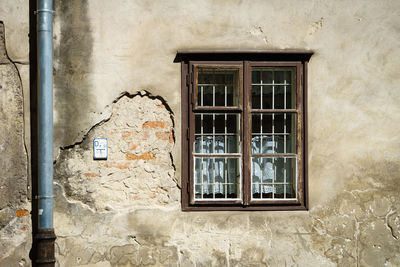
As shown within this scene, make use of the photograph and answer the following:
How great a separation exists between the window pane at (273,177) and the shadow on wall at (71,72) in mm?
1717

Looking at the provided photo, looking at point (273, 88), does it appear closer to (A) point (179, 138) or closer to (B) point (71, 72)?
(A) point (179, 138)

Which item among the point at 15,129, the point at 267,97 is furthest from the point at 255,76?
the point at 15,129

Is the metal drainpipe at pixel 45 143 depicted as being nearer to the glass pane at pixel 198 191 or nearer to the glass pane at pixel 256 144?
the glass pane at pixel 198 191

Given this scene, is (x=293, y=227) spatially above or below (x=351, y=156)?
below

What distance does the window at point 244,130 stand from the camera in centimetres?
427

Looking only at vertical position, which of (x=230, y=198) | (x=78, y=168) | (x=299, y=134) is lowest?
(x=230, y=198)

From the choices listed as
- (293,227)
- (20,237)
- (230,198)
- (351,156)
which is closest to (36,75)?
(20,237)

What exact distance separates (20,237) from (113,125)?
1.34m

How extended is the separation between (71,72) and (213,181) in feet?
5.53

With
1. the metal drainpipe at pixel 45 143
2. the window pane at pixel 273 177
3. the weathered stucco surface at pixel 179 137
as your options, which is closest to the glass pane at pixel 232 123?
the window pane at pixel 273 177

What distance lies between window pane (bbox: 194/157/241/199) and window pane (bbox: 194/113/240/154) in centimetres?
11

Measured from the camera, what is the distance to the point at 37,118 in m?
4.17

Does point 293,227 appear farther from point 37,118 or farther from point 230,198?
point 37,118

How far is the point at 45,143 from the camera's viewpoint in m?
4.06
